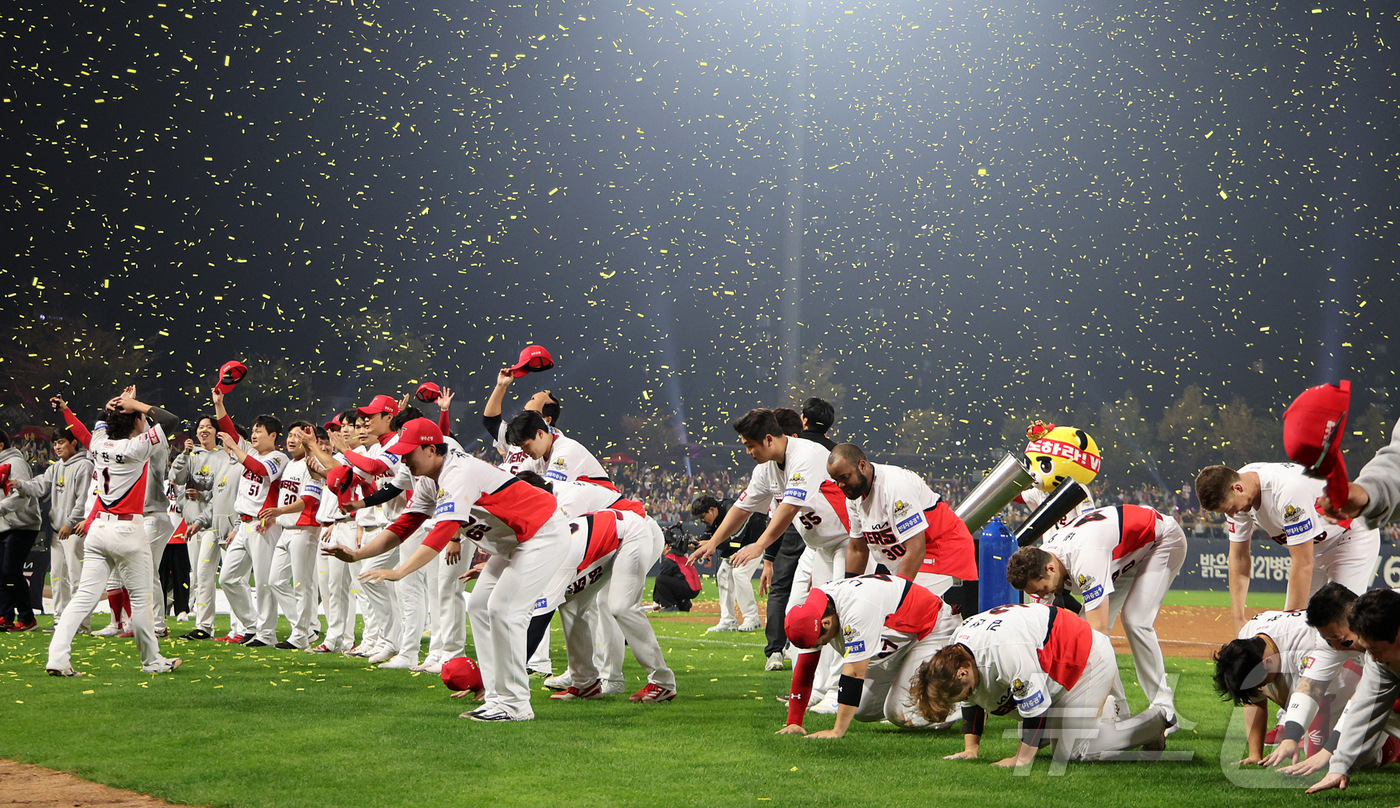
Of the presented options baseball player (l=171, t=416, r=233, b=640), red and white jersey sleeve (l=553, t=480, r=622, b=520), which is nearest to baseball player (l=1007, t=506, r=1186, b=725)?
red and white jersey sleeve (l=553, t=480, r=622, b=520)

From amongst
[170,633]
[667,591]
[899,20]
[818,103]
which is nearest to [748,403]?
[818,103]

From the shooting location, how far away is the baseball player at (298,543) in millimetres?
10164

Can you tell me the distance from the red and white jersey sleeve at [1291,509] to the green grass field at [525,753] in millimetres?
1082

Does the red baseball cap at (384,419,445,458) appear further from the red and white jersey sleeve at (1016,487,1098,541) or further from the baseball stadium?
the red and white jersey sleeve at (1016,487,1098,541)

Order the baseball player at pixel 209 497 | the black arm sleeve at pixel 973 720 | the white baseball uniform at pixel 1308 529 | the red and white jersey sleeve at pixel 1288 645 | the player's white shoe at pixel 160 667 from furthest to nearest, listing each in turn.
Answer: the baseball player at pixel 209 497 → the player's white shoe at pixel 160 667 → the white baseball uniform at pixel 1308 529 → the black arm sleeve at pixel 973 720 → the red and white jersey sleeve at pixel 1288 645

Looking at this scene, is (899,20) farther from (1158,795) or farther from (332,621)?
(1158,795)

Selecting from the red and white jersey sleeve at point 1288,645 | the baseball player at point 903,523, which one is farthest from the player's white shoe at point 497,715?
the red and white jersey sleeve at point 1288,645

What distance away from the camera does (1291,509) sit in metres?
5.53

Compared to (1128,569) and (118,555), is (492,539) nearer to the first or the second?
(118,555)

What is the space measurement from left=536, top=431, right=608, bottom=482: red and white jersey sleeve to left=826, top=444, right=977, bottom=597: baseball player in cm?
224

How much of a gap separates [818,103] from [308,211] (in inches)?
813

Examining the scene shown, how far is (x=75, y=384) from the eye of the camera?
29.5 m

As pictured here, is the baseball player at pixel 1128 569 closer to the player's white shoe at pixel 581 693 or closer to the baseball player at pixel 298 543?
the player's white shoe at pixel 581 693

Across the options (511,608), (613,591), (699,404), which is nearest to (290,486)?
(613,591)
